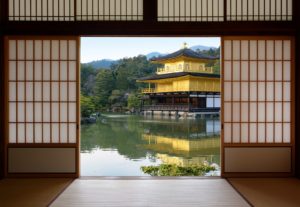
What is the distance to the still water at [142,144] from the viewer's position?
36.6 ft

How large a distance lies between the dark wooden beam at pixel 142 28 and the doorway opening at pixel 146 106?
21.4ft

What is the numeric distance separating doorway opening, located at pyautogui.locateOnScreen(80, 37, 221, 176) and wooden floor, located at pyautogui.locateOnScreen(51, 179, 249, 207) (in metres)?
6.37

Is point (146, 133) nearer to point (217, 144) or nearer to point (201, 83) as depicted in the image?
point (217, 144)

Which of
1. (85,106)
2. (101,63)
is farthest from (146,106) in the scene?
(101,63)

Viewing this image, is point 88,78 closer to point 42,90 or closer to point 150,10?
point 42,90

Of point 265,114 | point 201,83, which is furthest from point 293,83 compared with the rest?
point 201,83

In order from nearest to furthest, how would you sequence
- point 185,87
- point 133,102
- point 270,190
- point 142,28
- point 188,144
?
point 270,190 → point 142,28 → point 188,144 → point 185,87 → point 133,102

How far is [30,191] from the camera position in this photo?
3502 millimetres

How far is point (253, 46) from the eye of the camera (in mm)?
4348

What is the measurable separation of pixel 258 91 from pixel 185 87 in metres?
18.5

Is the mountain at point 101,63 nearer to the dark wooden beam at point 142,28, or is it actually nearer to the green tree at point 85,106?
the green tree at point 85,106

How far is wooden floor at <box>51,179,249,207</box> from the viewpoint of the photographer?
3.08 m

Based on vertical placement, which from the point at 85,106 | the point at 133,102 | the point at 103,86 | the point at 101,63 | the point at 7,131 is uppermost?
the point at 101,63

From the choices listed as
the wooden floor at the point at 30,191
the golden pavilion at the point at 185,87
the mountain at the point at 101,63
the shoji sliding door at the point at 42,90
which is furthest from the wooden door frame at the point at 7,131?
the mountain at the point at 101,63
